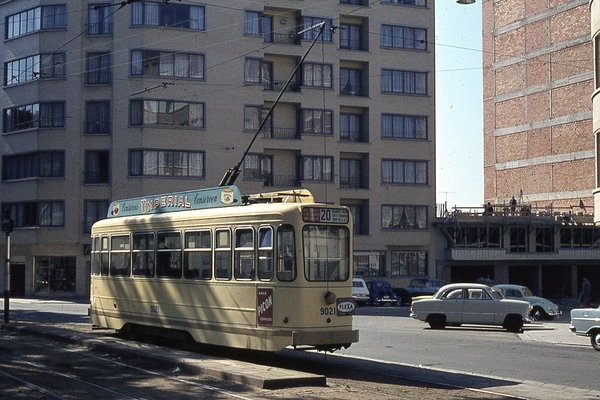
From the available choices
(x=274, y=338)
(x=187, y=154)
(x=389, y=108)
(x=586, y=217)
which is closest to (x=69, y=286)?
(x=187, y=154)

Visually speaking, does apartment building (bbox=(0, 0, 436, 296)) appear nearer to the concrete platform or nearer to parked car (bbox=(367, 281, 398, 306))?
parked car (bbox=(367, 281, 398, 306))

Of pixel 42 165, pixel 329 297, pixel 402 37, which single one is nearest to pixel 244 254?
pixel 329 297

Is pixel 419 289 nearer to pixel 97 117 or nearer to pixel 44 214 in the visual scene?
pixel 97 117

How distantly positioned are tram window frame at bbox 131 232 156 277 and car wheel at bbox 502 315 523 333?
13.2 meters

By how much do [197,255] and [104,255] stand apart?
5.14 meters

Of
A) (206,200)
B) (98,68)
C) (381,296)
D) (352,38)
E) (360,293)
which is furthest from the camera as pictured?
(352,38)

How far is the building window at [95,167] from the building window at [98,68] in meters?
4.46

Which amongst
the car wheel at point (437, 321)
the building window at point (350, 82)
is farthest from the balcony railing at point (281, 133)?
the car wheel at point (437, 321)

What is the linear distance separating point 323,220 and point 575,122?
52.0m

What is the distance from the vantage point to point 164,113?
5334 cm

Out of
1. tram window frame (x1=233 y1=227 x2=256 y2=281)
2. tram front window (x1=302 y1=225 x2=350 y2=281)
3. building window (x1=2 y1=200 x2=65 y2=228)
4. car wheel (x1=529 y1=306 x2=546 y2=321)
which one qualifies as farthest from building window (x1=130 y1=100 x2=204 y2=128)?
tram front window (x1=302 y1=225 x2=350 y2=281)

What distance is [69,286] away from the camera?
181ft

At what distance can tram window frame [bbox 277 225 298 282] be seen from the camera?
51.1 ft

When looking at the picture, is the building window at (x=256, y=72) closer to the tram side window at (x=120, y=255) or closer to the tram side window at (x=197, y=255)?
the tram side window at (x=120, y=255)
